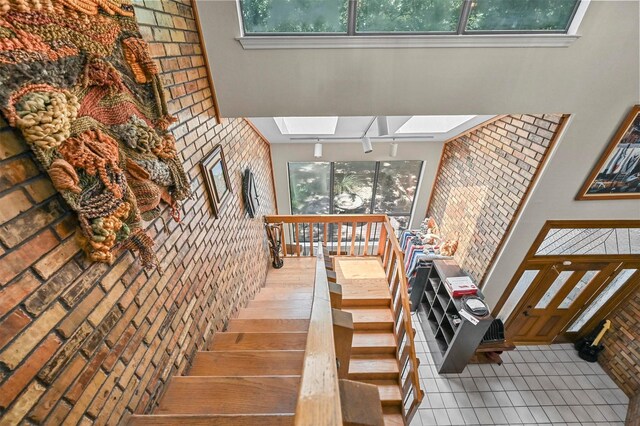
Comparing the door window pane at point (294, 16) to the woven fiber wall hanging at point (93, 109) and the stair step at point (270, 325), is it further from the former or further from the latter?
the stair step at point (270, 325)

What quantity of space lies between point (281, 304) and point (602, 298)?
456 cm

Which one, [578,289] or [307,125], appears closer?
[578,289]

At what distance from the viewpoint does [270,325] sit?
1.98 meters

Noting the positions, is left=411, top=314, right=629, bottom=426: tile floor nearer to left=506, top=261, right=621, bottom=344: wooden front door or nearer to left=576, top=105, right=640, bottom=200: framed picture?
left=506, top=261, right=621, bottom=344: wooden front door

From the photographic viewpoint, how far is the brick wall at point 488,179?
2564mm

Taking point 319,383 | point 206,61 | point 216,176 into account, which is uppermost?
point 206,61

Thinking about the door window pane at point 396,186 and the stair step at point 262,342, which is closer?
the stair step at point 262,342

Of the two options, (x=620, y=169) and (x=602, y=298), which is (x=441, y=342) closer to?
(x=602, y=298)

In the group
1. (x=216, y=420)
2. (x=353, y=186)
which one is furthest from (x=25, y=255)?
(x=353, y=186)

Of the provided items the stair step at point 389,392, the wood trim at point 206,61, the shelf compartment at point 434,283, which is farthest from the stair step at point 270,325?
the shelf compartment at point 434,283

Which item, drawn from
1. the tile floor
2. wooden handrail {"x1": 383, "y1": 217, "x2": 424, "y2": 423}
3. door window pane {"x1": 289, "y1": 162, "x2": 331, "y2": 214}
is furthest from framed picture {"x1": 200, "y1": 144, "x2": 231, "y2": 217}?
the tile floor

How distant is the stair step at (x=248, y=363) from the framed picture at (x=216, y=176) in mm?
1020

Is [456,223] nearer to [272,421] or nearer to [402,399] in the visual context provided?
[402,399]

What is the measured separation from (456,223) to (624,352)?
274 cm
